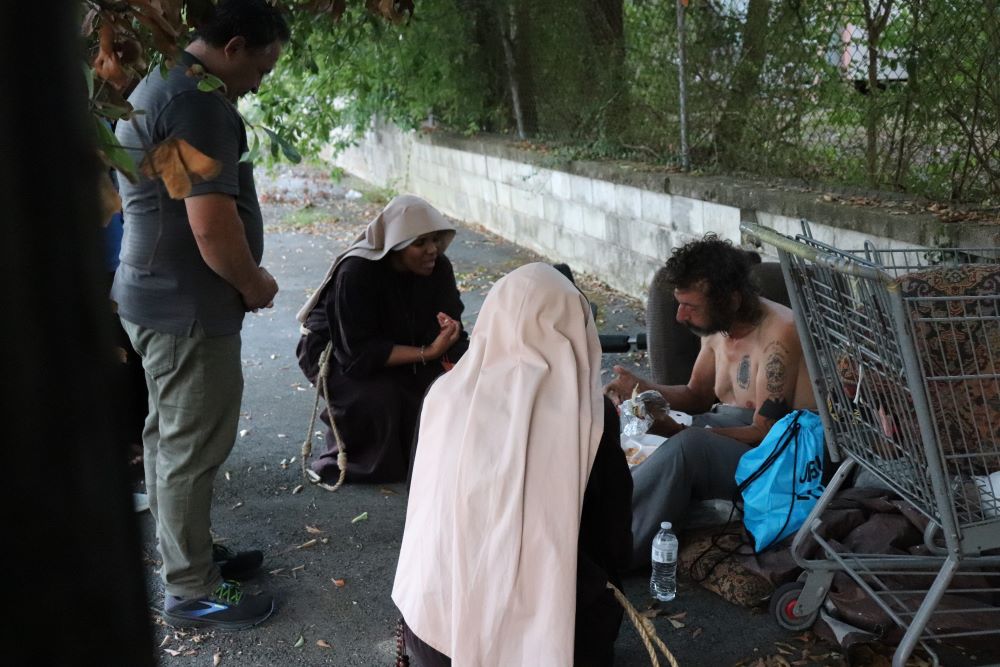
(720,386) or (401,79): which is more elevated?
(401,79)

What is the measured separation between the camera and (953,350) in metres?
3.11

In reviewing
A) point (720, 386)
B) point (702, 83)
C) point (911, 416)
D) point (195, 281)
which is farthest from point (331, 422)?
point (702, 83)

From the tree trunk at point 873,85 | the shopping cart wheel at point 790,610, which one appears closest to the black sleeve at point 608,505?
the shopping cart wheel at point 790,610

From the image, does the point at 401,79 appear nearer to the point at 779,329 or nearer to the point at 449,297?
the point at 449,297

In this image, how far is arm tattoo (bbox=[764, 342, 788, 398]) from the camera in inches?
160

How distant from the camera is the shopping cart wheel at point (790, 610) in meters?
3.48

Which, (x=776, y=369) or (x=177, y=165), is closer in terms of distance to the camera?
(x=177, y=165)

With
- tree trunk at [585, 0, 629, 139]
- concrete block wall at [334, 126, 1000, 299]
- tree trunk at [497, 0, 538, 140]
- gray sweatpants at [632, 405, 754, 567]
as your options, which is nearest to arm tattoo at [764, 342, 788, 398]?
gray sweatpants at [632, 405, 754, 567]

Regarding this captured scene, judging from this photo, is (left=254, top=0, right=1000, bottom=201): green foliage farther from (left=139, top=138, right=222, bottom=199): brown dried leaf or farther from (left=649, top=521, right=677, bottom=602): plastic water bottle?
(left=649, top=521, right=677, bottom=602): plastic water bottle

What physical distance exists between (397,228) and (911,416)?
2751mm

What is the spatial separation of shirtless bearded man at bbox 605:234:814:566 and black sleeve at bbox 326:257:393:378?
1.26 metres

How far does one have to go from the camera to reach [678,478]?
3.84 meters

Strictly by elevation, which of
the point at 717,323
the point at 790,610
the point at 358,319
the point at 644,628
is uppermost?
the point at 717,323

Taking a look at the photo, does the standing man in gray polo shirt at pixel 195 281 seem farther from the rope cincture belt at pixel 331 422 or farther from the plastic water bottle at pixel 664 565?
the plastic water bottle at pixel 664 565
